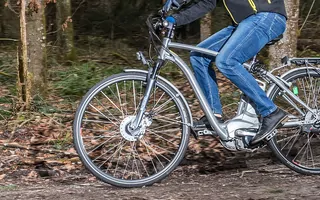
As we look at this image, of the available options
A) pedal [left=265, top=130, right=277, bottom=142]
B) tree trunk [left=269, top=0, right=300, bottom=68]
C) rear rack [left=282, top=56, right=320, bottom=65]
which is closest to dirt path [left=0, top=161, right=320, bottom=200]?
pedal [left=265, top=130, right=277, bottom=142]

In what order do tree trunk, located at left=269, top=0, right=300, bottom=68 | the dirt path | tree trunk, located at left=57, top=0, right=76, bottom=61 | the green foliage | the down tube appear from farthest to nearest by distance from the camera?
tree trunk, located at left=57, top=0, right=76, bottom=61 < the green foliage < tree trunk, located at left=269, top=0, right=300, bottom=68 < the down tube < the dirt path

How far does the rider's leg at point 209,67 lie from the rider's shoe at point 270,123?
1.33ft

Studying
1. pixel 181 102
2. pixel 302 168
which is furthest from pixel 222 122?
pixel 302 168

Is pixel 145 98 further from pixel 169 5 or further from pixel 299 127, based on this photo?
pixel 299 127

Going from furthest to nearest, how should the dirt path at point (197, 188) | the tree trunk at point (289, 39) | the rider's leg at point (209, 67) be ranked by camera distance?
1. the tree trunk at point (289, 39)
2. the rider's leg at point (209, 67)
3. the dirt path at point (197, 188)

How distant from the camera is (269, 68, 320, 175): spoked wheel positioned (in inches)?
207

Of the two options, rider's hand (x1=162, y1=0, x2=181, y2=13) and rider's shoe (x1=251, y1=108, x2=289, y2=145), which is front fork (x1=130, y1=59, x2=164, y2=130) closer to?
rider's hand (x1=162, y1=0, x2=181, y2=13)

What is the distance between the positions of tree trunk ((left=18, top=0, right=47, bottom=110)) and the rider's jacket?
8.83 feet

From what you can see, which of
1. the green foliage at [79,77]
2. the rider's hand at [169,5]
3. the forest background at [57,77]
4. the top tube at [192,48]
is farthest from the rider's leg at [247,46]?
the green foliage at [79,77]

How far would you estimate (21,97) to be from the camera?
6953mm

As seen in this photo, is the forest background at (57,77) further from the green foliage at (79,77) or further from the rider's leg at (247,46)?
the rider's leg at (247,46)

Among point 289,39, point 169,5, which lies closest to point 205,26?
point 289,39

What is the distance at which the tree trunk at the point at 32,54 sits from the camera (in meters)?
6.94

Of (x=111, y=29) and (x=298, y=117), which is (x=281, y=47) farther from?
(x=111, y=29)
